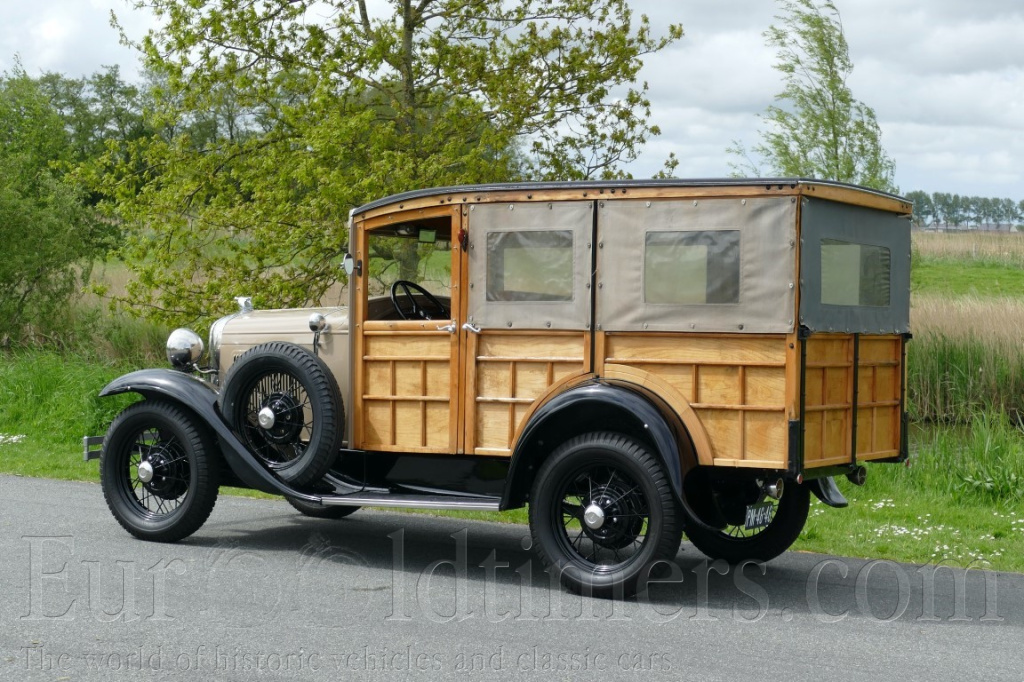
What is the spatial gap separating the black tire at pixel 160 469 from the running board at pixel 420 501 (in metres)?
1.01

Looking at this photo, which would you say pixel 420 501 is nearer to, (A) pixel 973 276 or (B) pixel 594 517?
(B) pixel 594 517

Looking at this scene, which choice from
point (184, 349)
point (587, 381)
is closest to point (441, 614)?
point (587, 381)

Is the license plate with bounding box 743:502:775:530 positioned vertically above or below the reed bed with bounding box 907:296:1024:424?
Result: below

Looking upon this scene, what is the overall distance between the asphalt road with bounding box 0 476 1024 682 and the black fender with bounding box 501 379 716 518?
646mm

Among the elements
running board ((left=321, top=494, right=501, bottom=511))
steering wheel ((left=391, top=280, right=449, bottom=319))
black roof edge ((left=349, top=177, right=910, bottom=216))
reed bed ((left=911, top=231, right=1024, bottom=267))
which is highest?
reed bed ((left=911, top=231, right=1024, bottom=267))

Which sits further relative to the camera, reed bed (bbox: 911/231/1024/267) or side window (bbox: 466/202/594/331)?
reed bed (bbox: 911/231/1024/267)

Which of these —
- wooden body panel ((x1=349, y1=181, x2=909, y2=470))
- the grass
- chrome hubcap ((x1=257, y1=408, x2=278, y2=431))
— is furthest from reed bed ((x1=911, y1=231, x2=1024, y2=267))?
chrome hubcap ((x1=257, y1=408, x2=278, y2=431))

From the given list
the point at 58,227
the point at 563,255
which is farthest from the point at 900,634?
the point at 58,227

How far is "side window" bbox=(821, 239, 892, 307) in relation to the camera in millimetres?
6770

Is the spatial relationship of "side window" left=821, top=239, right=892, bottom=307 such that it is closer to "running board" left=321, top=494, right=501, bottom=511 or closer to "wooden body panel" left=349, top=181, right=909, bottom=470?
"wooden body panel" left=349, top=181, right=909, bottom=470

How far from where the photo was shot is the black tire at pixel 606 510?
6.36 meters

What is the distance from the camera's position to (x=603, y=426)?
684cm

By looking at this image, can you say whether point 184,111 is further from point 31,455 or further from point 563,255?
point 563,255

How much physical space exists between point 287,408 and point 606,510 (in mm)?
2375
